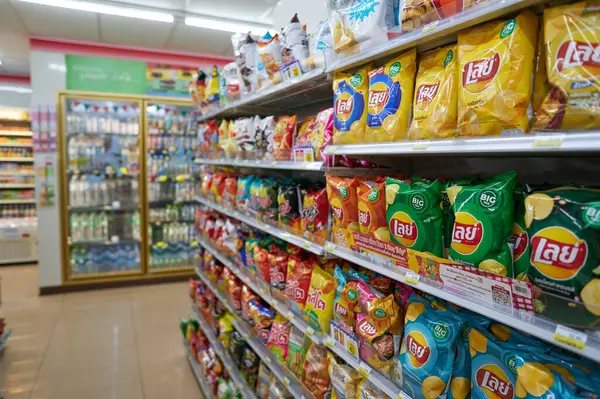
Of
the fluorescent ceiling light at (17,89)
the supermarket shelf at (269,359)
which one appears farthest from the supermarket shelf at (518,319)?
the fluorescent ceiling light at (17,89)

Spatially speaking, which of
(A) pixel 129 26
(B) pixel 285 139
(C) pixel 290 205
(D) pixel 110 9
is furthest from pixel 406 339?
(A) pixel 129 26

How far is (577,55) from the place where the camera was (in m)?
0.82

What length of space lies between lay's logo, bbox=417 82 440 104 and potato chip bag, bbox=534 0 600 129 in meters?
0.32

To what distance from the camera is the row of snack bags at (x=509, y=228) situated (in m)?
0.82

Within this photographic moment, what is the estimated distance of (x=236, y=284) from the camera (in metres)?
2.82

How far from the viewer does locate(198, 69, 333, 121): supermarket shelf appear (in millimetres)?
1821

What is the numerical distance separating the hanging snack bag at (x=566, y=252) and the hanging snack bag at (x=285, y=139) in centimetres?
134

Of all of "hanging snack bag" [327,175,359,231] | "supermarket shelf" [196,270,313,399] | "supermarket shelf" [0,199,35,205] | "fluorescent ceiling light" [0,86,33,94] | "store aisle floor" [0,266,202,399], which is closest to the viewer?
"hanging snack bag" [327,175,359,231]

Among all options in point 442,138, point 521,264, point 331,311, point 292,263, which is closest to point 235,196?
point 292,263

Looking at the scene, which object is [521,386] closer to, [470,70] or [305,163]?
[470,70]

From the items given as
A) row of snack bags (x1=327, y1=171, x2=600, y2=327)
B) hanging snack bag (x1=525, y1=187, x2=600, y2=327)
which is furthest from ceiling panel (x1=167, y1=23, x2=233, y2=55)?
hanging snack bag (x1=525, y1=187, x2=600, y2=327)

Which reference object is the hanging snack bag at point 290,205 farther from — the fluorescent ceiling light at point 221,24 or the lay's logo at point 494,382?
the fluorescent ceiling light at point 221,24

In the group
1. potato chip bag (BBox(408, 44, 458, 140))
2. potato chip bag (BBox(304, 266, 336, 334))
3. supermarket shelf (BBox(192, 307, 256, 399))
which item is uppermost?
potato chip bag (BBox(408, 44, 458, 140))

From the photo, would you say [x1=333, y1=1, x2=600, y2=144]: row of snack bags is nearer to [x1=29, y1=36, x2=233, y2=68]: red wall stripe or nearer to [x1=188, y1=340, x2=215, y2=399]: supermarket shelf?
[x1=188, y1=340, x2=215, y2=399]: supermarket shelf
